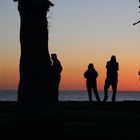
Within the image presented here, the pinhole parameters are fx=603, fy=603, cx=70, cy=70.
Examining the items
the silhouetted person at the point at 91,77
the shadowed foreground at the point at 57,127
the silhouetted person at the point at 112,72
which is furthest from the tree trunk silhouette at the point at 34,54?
the silhouetted person at the point at 91,77

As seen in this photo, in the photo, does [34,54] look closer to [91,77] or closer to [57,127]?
[57,127]

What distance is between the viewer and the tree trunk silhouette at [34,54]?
1421 centimetres

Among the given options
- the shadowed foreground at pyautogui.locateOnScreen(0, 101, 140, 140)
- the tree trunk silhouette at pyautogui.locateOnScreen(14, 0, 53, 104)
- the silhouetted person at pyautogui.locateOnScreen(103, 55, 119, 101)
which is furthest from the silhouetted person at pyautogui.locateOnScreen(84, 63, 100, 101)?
the tree trunk silhouette at pyautogui.locateOnScreen(14, 0, 53, 104)

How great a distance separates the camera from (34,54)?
14266 mm

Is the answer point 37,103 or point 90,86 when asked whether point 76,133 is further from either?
point 90,86

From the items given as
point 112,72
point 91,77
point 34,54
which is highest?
point 34,54

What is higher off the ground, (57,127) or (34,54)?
(34,54)

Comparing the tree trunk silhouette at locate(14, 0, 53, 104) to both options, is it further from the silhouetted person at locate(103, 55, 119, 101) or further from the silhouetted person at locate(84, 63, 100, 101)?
the silhouetted person at locate(84, 63, 100, 101)

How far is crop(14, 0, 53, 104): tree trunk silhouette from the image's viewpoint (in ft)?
46.6

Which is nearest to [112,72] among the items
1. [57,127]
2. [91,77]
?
[91,77]

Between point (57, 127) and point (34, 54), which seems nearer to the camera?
point (57, 127)

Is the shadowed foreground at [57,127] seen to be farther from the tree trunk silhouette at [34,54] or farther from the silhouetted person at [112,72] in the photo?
the silhouetted person at [112,72]

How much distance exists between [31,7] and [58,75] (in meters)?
8.00

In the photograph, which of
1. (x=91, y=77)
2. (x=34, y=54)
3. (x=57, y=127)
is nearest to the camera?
(x=57, y=127)
